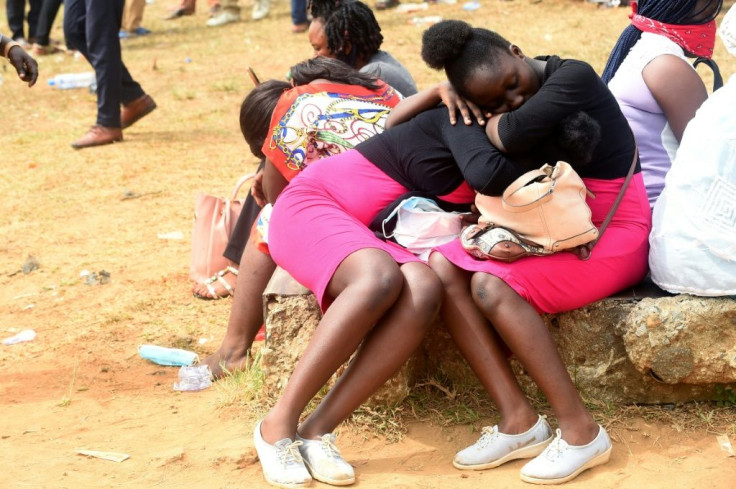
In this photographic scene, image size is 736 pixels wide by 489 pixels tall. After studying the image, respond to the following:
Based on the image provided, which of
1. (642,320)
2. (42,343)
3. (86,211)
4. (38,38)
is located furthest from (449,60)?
(38,38)

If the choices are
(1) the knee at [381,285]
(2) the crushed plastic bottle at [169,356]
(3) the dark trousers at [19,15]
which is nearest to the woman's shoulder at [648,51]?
(1) the knee at [381,285]

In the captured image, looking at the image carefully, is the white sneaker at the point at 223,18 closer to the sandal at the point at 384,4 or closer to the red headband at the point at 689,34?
the sandal at the point at 384,4

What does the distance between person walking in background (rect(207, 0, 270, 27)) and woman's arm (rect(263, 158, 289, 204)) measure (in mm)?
8919

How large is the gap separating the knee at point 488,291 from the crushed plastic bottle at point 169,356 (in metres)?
1.78

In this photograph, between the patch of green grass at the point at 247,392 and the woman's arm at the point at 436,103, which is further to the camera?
the patch of green grass at the point at 247,392

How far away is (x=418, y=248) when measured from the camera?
3387 millimetres

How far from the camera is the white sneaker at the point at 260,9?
41.2 feet

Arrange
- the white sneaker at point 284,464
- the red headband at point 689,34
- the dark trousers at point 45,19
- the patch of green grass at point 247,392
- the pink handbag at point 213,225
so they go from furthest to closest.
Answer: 1. the dark trousers at point 45,19
2. the pink handbag at point 213,225
3. the red headband at point 689,34
4. the patch of green grass at point 247,392
5. the white sneaker at point 284,464

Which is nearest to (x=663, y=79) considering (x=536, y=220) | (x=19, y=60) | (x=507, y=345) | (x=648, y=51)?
(x=648, y=51)

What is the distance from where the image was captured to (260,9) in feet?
41.4

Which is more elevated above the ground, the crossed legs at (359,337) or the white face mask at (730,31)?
the white face mask at (730,31)

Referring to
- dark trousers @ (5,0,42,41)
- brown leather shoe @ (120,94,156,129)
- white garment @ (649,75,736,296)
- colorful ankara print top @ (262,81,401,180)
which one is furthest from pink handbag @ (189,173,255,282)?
dark trousers @ (5,0,42,41)

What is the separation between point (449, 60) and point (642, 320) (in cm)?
112

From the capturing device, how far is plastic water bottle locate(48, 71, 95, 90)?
9.95m
